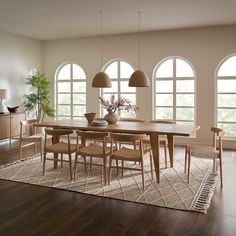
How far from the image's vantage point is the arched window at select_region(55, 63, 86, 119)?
8.50 metres

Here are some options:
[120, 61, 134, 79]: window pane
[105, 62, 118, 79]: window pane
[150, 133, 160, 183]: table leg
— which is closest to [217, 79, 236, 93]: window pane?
[120, 61, 134, 79]: window pane

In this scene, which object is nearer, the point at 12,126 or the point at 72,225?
the point at 72,225

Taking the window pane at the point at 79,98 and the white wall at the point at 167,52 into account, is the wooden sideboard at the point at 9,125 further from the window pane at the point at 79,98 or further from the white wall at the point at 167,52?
the white wall at the point at 167,52

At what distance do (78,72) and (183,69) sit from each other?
3127mm

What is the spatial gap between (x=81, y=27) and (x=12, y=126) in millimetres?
2986

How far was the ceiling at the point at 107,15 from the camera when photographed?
16.4ft

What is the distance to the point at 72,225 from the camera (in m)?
2.92

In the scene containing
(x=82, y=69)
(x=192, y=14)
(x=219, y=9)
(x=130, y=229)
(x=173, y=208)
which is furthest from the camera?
(x=82, y=69)

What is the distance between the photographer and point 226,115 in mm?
6941

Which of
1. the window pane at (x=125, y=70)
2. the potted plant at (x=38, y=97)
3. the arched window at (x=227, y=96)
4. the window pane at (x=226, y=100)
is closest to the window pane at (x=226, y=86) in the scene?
the arched window at (x=227, y=96)

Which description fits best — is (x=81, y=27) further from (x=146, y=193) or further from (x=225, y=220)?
(x=225, y=220)

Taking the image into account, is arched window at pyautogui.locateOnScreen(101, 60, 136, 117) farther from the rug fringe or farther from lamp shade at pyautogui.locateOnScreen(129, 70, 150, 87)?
the rug fringe

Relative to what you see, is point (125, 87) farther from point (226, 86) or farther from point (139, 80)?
point (139, 80)

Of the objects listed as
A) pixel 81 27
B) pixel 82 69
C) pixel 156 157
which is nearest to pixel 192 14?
pixel 81 27
